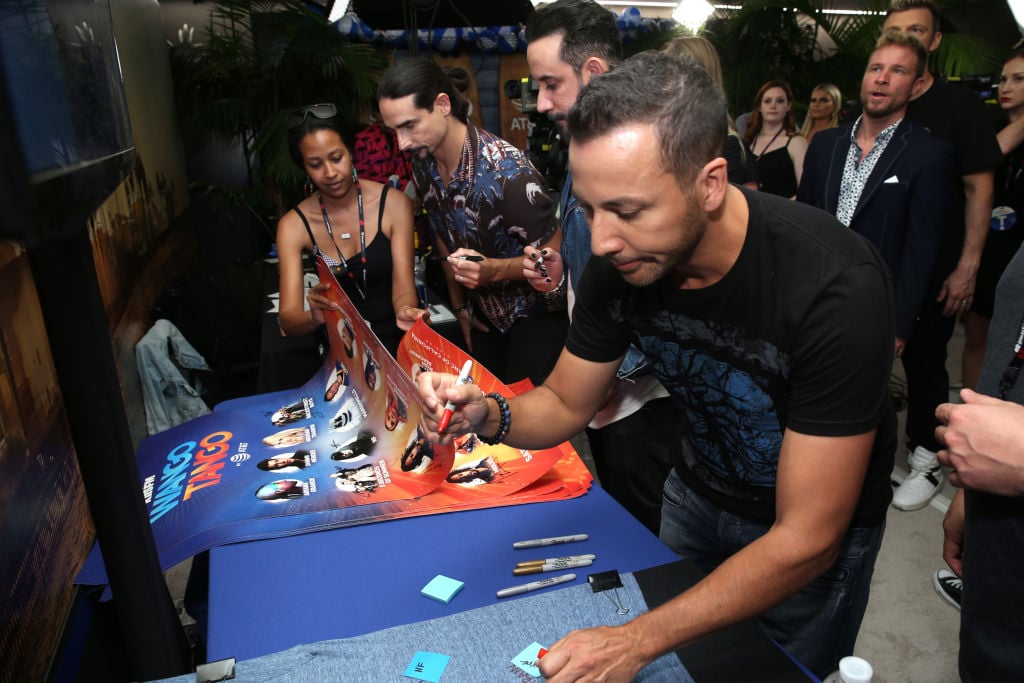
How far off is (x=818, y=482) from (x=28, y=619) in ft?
5.18

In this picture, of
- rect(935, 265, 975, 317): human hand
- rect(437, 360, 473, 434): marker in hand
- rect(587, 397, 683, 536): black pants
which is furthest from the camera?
rect(935, 265, 975, 317): human hand

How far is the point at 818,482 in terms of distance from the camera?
90 cm

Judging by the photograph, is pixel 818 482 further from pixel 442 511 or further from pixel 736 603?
pixel 442 511

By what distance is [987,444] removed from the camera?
0.88 meters

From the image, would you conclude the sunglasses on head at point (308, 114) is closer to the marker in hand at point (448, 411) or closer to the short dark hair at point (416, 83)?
the short dark hair at point (416, 83)

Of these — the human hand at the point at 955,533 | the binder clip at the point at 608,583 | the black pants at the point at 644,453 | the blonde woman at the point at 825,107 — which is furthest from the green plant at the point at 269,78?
the human hand at the point at 955,533

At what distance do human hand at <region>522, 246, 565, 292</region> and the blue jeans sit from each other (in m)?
0.72

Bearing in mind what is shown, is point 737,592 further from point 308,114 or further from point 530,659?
point 308,114

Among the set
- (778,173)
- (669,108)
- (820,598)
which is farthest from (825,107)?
(669,108)

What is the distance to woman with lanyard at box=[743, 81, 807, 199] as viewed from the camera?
3729mm

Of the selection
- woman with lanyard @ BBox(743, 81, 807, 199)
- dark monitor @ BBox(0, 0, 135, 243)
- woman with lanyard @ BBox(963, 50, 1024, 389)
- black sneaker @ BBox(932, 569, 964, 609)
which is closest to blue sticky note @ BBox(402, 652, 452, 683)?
dark monitor @ BBox(0, 0, 135, 243)

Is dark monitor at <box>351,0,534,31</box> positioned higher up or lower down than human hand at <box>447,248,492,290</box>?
higher up

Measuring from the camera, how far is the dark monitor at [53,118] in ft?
1.63

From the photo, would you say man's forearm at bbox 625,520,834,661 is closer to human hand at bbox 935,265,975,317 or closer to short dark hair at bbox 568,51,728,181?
short dark hair at bbox 568,51,728,181
